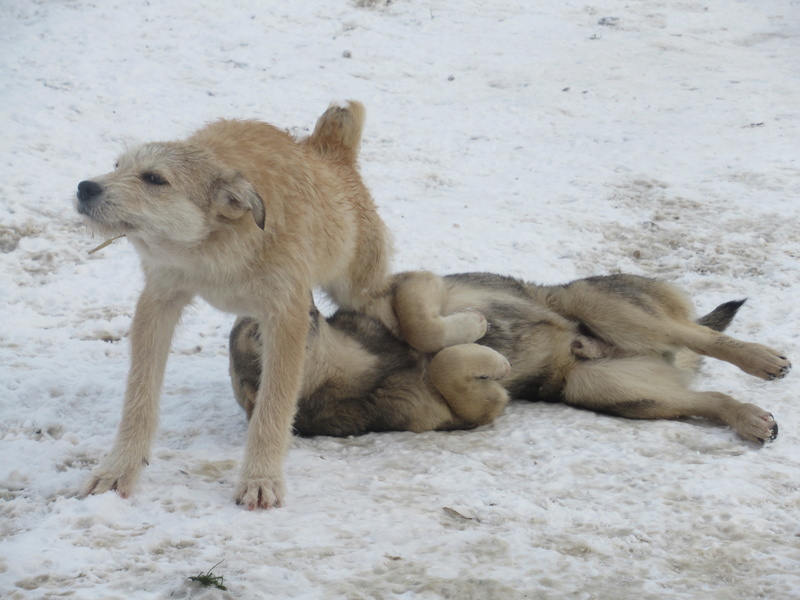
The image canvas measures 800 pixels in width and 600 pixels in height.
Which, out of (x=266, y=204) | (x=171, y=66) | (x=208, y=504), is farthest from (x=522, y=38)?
(x=208, y=504)

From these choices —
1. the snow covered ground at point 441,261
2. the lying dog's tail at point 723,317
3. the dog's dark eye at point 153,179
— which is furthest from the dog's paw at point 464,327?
the dog's dark eye at point 153,179

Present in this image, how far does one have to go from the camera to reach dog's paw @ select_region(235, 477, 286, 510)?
13.5ft

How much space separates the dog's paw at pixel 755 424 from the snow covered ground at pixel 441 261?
0.33 feet

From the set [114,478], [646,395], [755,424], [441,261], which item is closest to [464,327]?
[646,395]

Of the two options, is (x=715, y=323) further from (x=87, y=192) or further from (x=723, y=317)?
(x=87, y=192)

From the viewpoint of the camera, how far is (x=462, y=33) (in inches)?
553

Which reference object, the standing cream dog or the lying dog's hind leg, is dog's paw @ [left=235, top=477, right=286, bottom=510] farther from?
the lying dog's hind leg

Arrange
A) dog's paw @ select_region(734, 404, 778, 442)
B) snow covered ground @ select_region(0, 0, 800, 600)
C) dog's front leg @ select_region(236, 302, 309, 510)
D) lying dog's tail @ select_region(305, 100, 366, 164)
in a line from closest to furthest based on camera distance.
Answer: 1. snow covered ground @ select_region(0, 0, 800, 600)
2. dog's front leg @ select_region(236, 302, 309, 510)
3. dog's paw @ select_region(734, 404, 778, 442)
4. lying dog's tail @ select_region(305, 100, 366, 164)

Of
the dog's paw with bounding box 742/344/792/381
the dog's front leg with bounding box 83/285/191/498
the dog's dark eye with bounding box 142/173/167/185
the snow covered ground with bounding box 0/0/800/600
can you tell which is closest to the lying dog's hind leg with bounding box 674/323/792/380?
the dog's paw with bounding box 742/344/792/381

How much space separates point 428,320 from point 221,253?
1771mm

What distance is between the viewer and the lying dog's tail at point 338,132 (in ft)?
19.7

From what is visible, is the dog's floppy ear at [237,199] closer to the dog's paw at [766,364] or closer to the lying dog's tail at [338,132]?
the lying dog's tail at [338,132]

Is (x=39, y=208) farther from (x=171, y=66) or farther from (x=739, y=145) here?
(x=739, y=145)

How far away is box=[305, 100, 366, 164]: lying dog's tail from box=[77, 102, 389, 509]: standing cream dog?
0.90m
